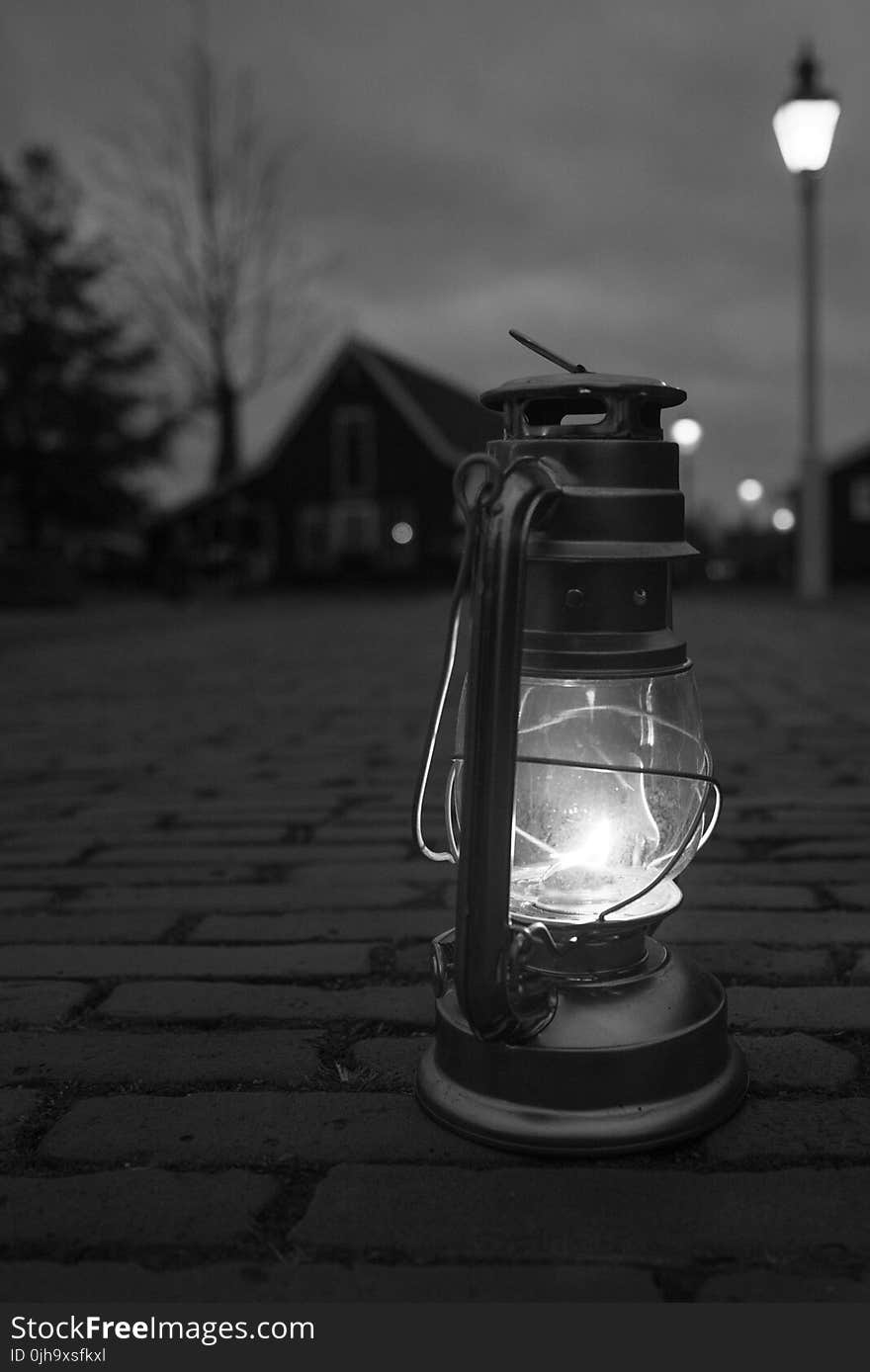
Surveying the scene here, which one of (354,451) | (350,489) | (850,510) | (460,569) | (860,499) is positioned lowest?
(460,569)

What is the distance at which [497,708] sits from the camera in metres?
1.61

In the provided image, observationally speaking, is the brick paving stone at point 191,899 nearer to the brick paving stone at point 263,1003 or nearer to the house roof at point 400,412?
the brick paving stone at point 263,1003

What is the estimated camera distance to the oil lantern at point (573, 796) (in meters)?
1.64

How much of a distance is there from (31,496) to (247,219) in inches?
401

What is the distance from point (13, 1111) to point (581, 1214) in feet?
2.95

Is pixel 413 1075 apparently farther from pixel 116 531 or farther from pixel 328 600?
pixel 116 531

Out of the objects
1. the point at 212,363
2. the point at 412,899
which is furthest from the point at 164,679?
→ the point at 212,363

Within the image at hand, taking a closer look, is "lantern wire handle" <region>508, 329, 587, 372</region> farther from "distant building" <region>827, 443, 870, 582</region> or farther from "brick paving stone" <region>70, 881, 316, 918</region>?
"distant building" <region>827, 443, 870, 582</region>

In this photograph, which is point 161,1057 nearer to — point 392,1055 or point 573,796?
point 392,1055

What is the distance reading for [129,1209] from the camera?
163 cm

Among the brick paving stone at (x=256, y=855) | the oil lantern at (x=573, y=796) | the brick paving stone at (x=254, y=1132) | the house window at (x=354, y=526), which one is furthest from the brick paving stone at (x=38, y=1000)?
the house window at (x=354, y=526)

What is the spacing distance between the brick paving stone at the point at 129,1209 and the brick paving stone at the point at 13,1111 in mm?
124

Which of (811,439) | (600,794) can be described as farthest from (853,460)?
(600,794)

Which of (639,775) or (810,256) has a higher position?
(810,256)
